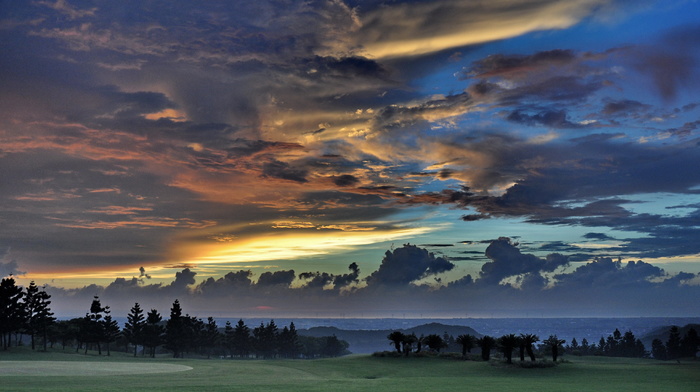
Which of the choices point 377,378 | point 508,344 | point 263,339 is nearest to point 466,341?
point 508,344

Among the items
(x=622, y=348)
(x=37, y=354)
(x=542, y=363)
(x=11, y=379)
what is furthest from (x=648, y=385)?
(x=622, y=348)

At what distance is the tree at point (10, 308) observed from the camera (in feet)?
385

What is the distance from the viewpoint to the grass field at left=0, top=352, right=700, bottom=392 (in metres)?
45.2

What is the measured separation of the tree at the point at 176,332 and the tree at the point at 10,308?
41069 mm

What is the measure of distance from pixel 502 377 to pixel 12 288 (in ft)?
362

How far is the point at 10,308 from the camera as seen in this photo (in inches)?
4749

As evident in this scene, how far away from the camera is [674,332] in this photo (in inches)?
6875

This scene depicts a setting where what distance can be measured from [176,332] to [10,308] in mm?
45630

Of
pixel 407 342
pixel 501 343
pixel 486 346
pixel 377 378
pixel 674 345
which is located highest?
pixel 501 343

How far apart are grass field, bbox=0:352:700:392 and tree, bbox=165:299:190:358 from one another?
8311cm

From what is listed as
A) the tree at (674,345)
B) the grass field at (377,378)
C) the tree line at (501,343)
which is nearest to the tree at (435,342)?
the tree line at (501,343)

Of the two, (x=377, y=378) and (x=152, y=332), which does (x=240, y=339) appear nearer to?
(x=152, y=332)

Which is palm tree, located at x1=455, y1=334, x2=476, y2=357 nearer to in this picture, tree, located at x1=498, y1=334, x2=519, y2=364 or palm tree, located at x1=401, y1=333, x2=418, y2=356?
palm tree, located at x1=401, y1=333, x2=418, y2=356

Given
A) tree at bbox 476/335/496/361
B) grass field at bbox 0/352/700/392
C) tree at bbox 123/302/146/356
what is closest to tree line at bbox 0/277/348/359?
tree at bbox 123/302/146/356
